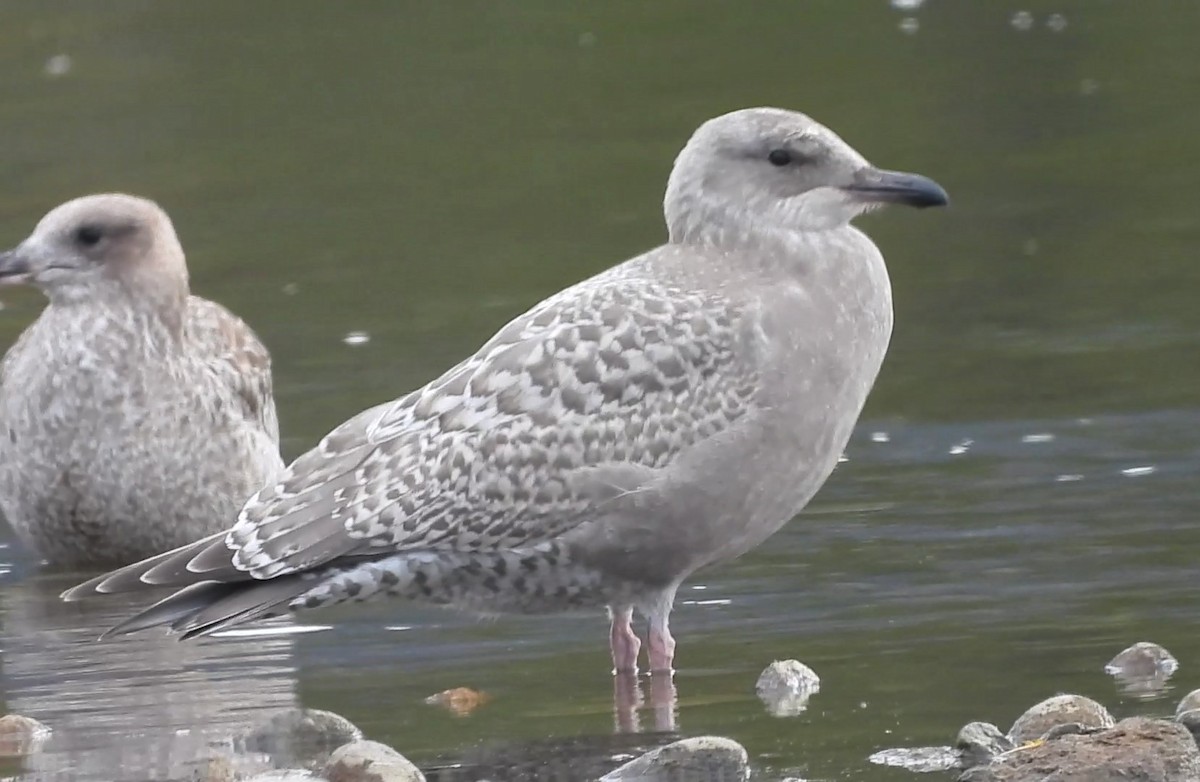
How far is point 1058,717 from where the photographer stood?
6.39 meters

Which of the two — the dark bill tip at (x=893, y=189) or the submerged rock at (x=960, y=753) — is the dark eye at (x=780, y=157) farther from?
the submerged rock at (x=960, y=753)

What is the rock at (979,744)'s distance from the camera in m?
6.27

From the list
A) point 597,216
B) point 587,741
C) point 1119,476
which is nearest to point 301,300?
point 597,216

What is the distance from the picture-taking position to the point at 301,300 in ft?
42.9

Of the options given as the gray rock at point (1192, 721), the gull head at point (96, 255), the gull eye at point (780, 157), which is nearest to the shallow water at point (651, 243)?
the gray rock at point (1192, 721)

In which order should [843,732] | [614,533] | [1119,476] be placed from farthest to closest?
[1119,476], [614,533], [843,732]

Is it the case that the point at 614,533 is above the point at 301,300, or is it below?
below

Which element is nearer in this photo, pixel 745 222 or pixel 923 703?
pixel 923 703

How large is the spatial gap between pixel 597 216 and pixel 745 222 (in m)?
6.92

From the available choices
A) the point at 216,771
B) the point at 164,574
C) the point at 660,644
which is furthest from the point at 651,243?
the point at 216,771

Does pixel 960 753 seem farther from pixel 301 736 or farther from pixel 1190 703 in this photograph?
pixel 301 736

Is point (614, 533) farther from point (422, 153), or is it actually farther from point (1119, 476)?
point (422, 153)

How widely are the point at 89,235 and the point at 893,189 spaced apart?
338 cm

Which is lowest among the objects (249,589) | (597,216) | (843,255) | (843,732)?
(843,732)
